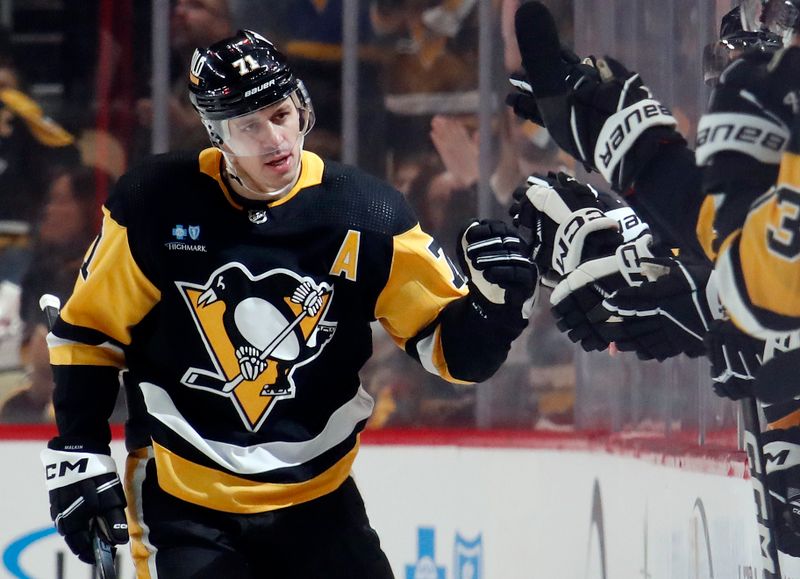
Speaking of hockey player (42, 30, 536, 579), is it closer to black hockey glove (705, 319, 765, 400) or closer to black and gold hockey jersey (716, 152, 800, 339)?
black hockey glove (705, 319, 765, 400)

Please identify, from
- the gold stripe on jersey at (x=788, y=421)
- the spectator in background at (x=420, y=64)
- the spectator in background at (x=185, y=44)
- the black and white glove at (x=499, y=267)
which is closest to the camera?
the gold stripe on jersey at (x=788, y=421)

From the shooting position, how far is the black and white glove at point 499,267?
1893mm

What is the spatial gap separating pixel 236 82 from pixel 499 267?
18.4 inches

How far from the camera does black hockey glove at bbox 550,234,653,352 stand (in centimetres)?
186

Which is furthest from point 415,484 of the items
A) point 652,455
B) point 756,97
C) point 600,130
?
point 756,97

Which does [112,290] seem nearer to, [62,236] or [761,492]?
[761,492]

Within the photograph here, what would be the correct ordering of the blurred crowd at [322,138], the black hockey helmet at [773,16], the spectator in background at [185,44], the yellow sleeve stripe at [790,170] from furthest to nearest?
1. the spectator in background at [185,44]
2. the blurred crowd at [322,138]
3. the black hockey helmet at [773,16]
4. the yellow sleeve stripe at [790,170]

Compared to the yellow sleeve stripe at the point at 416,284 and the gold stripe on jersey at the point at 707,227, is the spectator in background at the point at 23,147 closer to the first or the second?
the yellow sleeve stripe at the point at 416,284

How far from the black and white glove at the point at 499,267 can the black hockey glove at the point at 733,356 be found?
362 millimetres

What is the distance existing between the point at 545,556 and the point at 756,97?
6.04 ft

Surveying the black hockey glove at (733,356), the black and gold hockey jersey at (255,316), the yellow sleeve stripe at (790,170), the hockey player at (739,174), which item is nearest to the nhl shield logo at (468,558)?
the black and gold hockey jersey at (255,316)

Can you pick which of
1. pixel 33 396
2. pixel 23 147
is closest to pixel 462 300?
pixel 33 396

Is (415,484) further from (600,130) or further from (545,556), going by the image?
(600,130)

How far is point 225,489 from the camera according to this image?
6.57 ft
